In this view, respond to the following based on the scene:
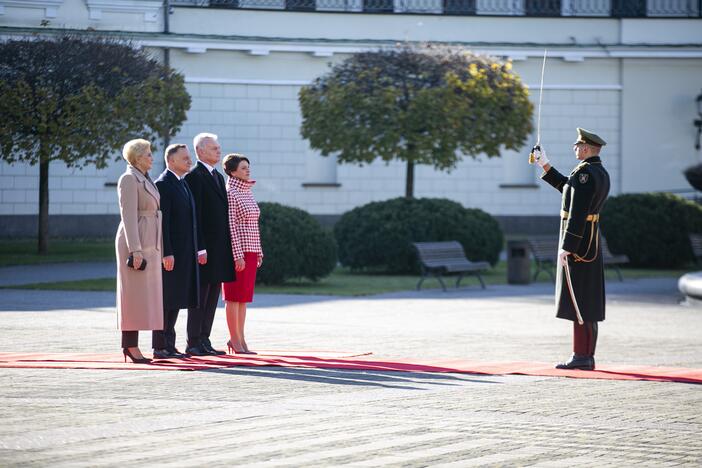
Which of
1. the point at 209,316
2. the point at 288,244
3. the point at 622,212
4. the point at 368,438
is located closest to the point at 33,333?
the point at 209,316

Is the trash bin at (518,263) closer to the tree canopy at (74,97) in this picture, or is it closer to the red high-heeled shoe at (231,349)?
the tree canopy at (74,97)

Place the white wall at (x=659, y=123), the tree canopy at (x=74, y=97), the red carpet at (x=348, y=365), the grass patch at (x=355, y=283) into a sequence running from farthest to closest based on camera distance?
the white wall at (x=659, y=123) < the tree canopy at (x=74, y=97) < the grass patch at (x=355, y=283) < the red carpet at (x=348, y=365)

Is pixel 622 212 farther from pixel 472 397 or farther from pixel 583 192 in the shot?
pixel 472 397

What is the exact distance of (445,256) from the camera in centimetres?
2348

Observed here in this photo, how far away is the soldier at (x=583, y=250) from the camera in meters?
11.3

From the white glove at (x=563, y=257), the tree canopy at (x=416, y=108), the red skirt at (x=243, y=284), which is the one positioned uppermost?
the tree canopy at (x=416, y=108)

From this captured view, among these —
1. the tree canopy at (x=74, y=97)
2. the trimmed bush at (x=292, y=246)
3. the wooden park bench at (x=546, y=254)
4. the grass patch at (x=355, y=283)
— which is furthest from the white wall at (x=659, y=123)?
the trimmed bush at (x=292, y=246)

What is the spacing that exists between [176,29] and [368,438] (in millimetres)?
29188

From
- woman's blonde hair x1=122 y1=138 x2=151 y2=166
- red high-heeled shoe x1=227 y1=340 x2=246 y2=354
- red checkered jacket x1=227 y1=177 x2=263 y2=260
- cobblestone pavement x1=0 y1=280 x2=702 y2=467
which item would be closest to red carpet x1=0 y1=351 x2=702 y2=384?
red high-heeled shoe x1=227 y1=340 x2=246 y2=354

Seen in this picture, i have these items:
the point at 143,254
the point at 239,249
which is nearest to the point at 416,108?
the point at 239,249

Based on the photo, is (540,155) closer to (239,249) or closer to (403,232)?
(239,249)

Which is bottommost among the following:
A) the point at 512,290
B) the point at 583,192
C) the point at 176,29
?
the point at 512,290

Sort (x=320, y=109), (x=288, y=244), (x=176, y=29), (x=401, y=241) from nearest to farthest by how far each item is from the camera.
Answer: (x=288, y=244) < (x=401, y=241) < (x=320, y=109) < (x=176, y=29)

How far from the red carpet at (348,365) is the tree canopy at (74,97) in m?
14.8
